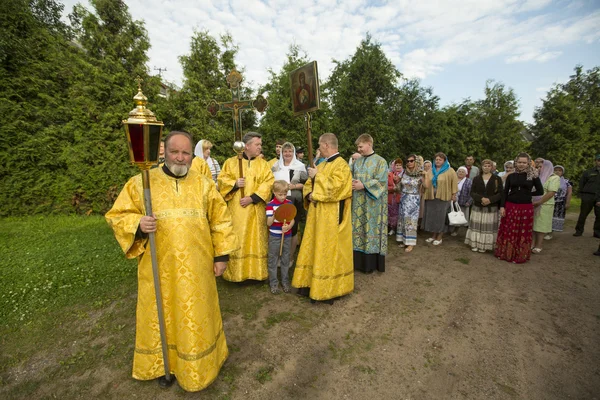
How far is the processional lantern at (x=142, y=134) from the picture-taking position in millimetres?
2111

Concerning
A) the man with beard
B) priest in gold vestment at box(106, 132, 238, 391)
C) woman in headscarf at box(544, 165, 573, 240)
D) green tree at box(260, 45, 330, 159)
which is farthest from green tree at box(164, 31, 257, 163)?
woman in headscarf at box(544, 165, 573, 240)

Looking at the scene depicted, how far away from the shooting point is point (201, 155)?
5.94 m

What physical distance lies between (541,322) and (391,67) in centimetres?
1163

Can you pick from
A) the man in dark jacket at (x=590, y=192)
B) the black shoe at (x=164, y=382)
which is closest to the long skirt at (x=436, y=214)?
the man in dark jacket at (x=590, y=192)

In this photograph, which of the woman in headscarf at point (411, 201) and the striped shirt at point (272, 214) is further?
the woman in headscarf at point (411, 201)

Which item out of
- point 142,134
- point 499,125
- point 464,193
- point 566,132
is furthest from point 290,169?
point 566,132

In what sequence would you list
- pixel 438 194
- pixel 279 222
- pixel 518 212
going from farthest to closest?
pixel 438 194 → pixel 518 212 → pixel 279 222

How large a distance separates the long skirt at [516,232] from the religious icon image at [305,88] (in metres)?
4.76

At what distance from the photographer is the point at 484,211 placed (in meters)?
6.53

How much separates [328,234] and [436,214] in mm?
4507

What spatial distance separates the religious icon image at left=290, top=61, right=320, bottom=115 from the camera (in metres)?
4.18

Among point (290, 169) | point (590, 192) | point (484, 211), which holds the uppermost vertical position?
point (290, 169)

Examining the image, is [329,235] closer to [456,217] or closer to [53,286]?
[456,217]

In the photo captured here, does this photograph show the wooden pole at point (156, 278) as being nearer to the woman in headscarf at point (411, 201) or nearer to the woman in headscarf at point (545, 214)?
the woman in headscarf at point (411, 201)
